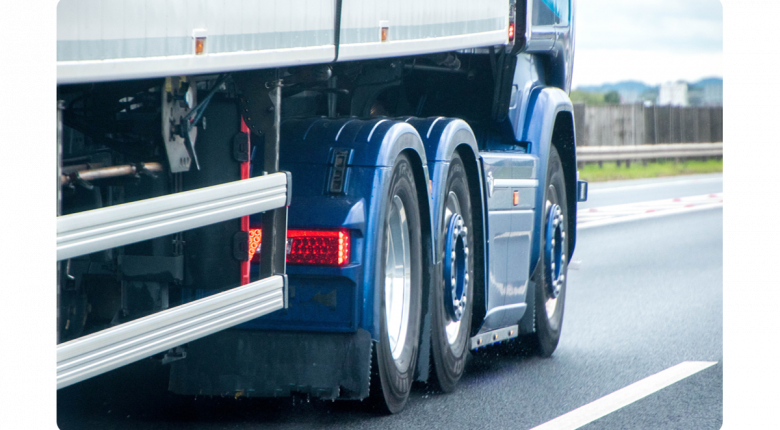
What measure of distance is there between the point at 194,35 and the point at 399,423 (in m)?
2.39

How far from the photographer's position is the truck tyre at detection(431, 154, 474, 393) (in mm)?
6609

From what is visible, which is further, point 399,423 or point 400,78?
point 400,78

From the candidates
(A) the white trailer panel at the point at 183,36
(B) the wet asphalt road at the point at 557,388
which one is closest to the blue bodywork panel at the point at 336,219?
(B) the wet asphalt road at the point at 557,388

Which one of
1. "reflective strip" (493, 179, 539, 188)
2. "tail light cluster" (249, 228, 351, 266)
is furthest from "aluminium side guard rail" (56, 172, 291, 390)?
"reflective strip" (493, 179, 539, 188)

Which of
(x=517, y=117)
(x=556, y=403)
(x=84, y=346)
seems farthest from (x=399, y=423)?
(x=517, y=117)

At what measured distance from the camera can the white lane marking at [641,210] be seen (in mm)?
19953

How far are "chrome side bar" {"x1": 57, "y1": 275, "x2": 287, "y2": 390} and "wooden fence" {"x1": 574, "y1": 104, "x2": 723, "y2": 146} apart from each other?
28714mm

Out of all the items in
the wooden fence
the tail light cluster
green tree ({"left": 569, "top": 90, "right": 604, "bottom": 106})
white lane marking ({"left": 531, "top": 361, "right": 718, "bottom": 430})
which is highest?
green tree ({"left": 569, "top": 90, "right": 604, "bottom": 106})

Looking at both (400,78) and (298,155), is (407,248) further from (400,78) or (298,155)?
(400,78)

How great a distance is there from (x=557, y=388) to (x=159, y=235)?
3544 millimetres

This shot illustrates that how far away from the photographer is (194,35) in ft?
13.8

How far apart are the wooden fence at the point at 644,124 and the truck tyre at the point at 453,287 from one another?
2662 centimetres

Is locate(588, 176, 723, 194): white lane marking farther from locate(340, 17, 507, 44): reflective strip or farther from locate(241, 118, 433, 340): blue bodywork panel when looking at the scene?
locate(241, 118, 433, 340): blue bodywork panel

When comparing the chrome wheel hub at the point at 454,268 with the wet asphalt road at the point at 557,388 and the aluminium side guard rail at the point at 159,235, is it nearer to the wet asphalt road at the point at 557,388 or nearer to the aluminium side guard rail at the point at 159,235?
the wet asphalt road at the point at 557,388
